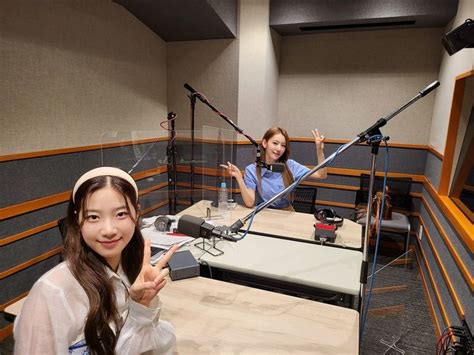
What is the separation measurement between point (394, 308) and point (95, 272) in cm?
219

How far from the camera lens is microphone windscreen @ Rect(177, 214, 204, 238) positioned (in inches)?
44.1

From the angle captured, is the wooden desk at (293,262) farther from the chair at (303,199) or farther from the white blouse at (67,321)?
the chair at (303,199)

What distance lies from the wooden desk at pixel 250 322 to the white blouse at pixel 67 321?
18 centimetres

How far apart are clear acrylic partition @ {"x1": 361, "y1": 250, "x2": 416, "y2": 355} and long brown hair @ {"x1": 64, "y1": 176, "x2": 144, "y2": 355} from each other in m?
1.61

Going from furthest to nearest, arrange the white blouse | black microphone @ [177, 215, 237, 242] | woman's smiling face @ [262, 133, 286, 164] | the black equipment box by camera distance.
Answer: woman's smiling face @ [262, 133, 286, 164] → the black equipment box → black microphone @ [177, 215, 237, 242] → the white blouse

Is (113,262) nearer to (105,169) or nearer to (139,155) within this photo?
(105,169)

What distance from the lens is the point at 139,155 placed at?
77.6 inches

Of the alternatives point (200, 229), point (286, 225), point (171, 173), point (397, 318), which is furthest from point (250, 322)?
point (397, 318)

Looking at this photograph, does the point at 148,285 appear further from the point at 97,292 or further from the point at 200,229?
the point at 200,229

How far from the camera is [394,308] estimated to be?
7.45ft

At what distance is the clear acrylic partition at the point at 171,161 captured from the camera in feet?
6.45

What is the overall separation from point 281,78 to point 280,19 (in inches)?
27.1

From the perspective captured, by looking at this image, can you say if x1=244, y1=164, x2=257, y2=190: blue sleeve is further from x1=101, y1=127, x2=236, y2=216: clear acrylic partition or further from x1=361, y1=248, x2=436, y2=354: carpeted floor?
x1=361, y1=248, x2=436, y2=354: carpeted floor

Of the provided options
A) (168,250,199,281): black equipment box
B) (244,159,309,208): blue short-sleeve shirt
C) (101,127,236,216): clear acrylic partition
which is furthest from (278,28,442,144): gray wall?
(168,250,199,281): black equipment box
